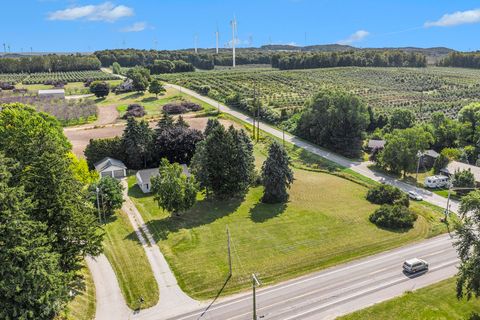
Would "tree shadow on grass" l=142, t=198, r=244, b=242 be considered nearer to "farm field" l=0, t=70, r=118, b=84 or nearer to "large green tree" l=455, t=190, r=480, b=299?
"large green tree" l=455, t=190, r=480, b=299

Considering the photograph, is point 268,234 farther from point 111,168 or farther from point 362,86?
point 362,86

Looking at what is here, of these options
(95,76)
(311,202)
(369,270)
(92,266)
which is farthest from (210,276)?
(95,76)

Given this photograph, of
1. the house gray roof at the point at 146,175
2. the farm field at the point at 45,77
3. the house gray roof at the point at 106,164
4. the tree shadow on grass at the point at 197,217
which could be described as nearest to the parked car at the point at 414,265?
the tree shadow on grass at the point at 197,217

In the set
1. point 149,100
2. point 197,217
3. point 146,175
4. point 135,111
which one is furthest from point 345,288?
point 149,100

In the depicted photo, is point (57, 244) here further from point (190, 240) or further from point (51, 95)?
point (51, 95)

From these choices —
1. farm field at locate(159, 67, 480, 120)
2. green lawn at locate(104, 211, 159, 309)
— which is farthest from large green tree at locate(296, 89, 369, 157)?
green lawn at locate(104, 211, 159, 309)

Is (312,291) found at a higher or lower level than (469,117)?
lower
